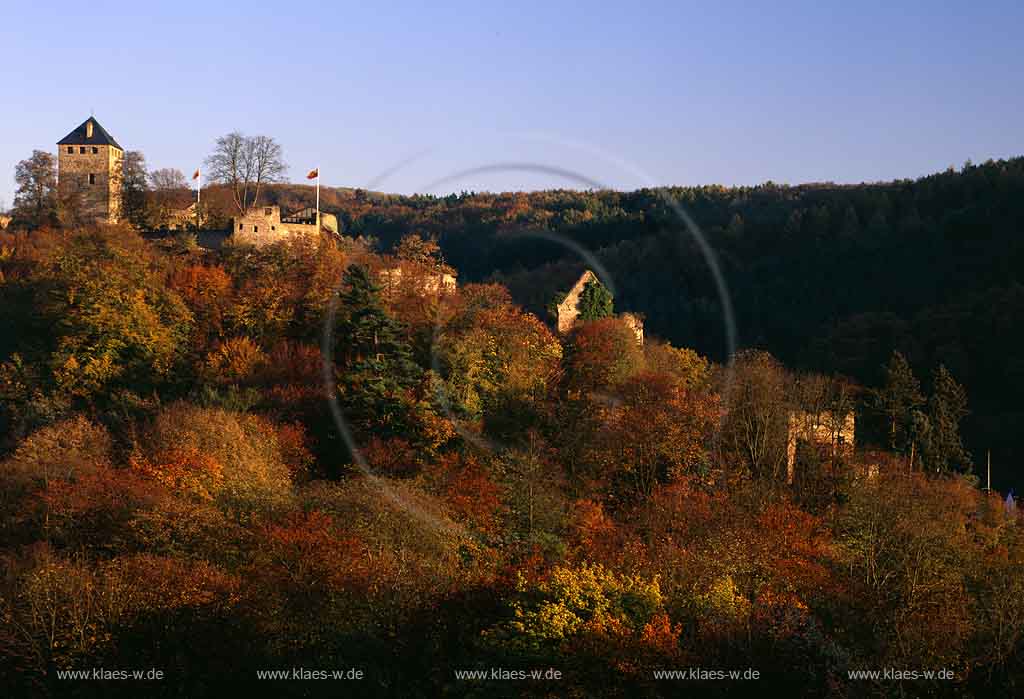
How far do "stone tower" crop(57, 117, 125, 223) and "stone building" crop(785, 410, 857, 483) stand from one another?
27.6 metres

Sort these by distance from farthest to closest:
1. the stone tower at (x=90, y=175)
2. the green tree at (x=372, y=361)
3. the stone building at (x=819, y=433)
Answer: the stone tower at (x=90, y=175), the stone building at (x=819, y=433), the green tree at (x=372, y=361)

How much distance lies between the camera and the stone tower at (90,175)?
157 ft

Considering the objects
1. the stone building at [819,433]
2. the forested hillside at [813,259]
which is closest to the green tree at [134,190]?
the forested hillside at [813,259]

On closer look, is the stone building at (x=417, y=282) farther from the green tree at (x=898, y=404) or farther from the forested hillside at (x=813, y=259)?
the green tree at (x=898, y=404)

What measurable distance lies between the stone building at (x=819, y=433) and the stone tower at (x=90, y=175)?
27630mm

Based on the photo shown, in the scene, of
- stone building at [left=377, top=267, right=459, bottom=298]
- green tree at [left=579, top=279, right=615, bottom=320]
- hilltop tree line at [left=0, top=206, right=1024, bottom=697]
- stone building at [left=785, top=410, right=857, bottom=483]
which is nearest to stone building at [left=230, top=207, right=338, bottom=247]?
hilltop tree line at [left=0, top=206, right=1024, bottom=697]

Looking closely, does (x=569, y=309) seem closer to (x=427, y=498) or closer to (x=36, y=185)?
(x=427, y=498)

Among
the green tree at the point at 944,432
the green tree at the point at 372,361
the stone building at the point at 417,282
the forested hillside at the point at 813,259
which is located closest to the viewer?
the green tree at the point at 372,361

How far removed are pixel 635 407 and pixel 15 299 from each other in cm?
2261

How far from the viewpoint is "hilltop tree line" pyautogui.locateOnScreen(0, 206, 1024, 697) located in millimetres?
21859

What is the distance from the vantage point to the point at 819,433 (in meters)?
39.3

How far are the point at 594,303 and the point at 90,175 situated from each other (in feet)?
71.4

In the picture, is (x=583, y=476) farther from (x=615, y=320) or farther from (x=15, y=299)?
(x=15, y=299)

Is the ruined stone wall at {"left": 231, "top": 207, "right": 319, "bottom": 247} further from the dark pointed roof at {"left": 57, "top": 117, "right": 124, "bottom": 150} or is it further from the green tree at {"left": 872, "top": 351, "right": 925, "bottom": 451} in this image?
the green tree at {"left": 872, "top": 351, "right": 925, "bottom": 451}
